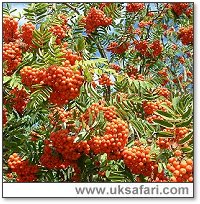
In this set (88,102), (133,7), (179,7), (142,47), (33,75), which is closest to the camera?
(33,75)

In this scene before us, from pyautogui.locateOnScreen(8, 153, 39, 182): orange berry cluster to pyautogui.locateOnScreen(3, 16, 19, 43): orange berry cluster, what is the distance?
618mm

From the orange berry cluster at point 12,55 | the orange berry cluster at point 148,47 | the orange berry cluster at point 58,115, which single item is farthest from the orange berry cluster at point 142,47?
the orange berry cluster at point 12,55

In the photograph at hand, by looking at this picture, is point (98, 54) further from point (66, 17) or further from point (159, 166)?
point (159, 166)

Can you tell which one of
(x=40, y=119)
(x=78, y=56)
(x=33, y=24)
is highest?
(x=33, y=24)

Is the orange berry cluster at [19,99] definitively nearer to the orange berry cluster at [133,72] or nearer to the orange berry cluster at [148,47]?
the orange berry cluster at [133,72]

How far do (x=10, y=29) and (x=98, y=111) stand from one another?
698mm

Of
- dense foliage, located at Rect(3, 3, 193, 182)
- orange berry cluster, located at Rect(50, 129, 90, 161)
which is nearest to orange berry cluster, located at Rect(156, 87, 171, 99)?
dense foliage, located at Rect(3, 3, 193, 182)

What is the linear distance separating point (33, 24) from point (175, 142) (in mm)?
997

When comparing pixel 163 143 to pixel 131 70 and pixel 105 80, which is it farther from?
pixel 131 70

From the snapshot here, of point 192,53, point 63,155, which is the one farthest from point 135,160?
point 192,53

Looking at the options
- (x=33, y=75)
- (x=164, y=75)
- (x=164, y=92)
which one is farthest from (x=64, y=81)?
(x=164, y=75)

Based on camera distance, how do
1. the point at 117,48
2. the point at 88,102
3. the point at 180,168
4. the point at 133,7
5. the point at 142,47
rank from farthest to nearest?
the point at 142,47
the point at 117,48
the point at 133,7
the point at 88,102
the point at 180,168

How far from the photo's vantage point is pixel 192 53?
2787 mm

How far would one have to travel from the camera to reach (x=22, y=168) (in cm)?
259
